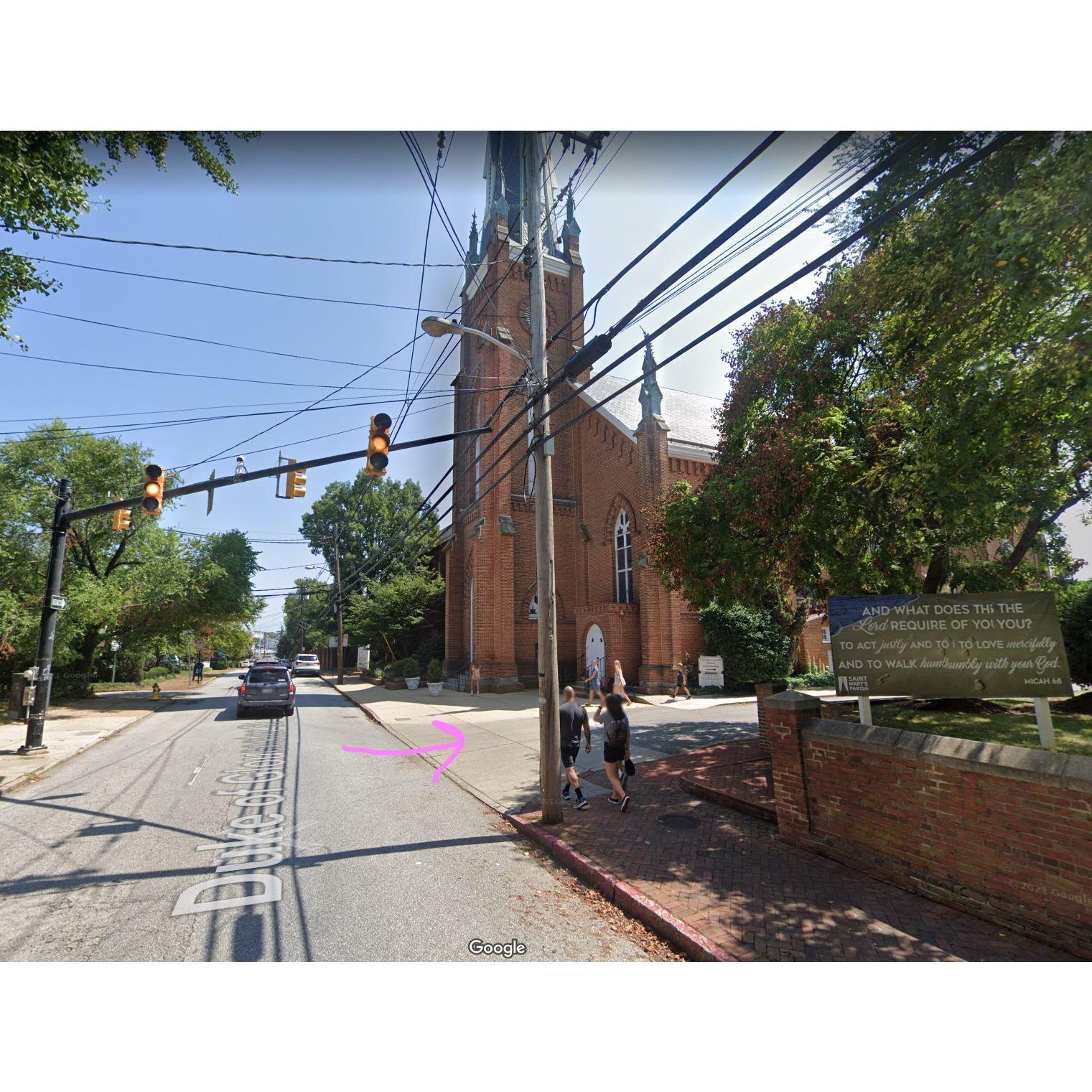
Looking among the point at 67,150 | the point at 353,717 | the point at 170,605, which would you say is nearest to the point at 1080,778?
the point at 67,150

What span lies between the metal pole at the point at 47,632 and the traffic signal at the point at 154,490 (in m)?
4.25

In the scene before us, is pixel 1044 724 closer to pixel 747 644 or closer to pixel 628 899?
pixel 628 899

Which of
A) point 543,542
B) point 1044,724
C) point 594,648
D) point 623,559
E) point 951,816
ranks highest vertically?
point 623,559

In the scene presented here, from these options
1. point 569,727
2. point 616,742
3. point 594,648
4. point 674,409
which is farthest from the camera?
point 674,409

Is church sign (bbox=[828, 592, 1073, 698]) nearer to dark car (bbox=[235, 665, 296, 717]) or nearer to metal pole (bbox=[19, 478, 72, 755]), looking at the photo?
metal pole (bbox=[19, 478, 72, 755])

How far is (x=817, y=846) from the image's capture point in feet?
19.2

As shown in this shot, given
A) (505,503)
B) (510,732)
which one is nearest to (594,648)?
(505,503)

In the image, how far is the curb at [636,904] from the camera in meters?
4.15

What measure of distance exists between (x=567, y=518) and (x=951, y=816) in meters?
22.4

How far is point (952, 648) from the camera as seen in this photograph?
5.57 m

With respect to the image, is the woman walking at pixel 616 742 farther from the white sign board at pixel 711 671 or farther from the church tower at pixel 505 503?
the church tower at pixel 505 503

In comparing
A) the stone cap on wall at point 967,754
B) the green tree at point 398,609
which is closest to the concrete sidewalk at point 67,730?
the green tree at point 398,609

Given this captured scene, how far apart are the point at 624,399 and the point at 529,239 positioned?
22.8 meters

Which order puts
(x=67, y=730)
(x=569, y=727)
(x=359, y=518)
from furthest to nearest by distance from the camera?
(x=359, y=518) → (x=67, y=730) → (x=569, y=727)
